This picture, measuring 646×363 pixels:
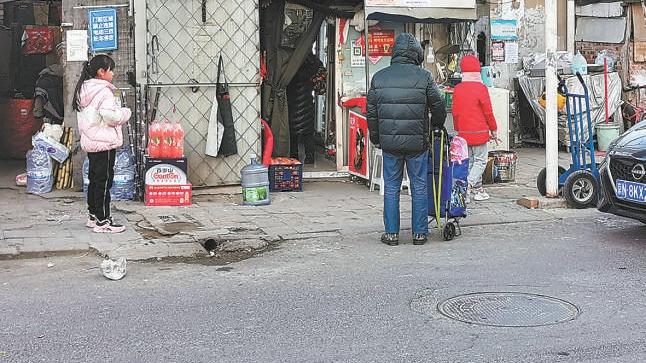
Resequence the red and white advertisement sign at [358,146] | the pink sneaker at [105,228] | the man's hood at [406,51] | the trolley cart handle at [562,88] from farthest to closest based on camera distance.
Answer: the red and white advertisement sign at [358,146] < the trolley cart handle at [562,88] < the pink sneaker at [105,228] < the man's hood at [406,51]

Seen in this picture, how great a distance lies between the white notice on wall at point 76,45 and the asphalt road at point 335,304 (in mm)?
3707

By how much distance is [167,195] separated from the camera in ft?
33.1

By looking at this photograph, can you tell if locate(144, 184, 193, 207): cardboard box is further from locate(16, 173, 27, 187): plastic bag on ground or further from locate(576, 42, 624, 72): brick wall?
locate(576, 42, 624, 72): brick wall

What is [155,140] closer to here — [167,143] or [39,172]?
[167,143]

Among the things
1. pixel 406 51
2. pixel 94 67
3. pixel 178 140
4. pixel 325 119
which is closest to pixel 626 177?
pixel 406 51

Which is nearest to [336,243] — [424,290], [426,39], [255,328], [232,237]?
[232,237]

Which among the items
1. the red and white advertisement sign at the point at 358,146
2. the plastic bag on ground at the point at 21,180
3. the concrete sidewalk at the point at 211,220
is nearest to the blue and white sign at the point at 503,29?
the concrete sidewalk at the point at 211,220

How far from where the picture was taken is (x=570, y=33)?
1652cm

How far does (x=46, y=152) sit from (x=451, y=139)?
533 centimetres

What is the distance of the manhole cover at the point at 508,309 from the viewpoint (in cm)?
568

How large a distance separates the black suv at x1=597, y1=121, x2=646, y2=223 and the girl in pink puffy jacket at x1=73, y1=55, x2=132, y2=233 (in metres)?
4.74

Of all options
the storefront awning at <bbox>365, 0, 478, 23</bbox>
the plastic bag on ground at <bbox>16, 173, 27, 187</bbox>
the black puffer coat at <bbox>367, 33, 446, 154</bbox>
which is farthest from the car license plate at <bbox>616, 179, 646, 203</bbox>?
the plastic bag on ground at <bbox>16, 173, 27, 187</bbox>

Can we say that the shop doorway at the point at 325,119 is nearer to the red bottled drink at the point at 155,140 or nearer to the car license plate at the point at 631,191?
the red bottled drink at the point at 155,140

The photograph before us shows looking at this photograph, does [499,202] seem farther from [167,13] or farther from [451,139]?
[167,13]
